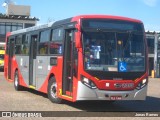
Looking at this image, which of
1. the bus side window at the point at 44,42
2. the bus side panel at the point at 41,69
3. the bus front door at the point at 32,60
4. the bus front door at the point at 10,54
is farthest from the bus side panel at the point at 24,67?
the bus front door at the point at 10,54

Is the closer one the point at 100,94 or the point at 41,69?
the point at 100,94

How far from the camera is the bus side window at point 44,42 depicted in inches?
610

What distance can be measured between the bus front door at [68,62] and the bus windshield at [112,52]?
0.91 meters

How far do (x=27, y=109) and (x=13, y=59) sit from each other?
8712 mm

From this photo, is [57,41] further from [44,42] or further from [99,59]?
[99,59]

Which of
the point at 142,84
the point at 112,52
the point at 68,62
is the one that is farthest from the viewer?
the point at 68,62

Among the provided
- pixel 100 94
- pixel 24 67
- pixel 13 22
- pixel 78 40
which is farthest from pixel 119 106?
pixel 13 22

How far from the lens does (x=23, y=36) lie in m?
18.9

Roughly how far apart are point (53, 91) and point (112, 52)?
10.2 ft

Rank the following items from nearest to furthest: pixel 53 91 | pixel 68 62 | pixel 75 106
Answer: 1. pixel 68 62
2. pixel 75 106
3. pixel 53 91

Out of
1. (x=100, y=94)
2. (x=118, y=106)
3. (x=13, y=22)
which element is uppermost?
(x=13, y=22)

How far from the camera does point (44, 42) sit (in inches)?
620

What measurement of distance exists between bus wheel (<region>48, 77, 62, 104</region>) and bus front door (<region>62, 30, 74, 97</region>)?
29.8 inches

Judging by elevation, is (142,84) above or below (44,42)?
below
